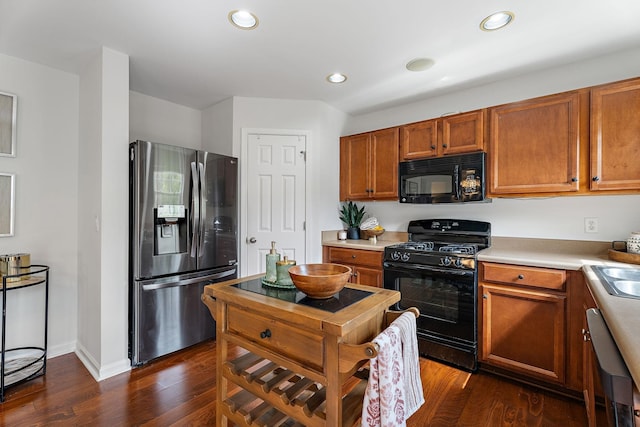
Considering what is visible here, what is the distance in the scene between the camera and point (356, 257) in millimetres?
3051

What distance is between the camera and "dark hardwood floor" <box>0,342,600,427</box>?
1780 millimetres

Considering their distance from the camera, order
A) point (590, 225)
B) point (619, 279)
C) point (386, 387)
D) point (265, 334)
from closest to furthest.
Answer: point (386, 387), point (265, 334), point (619, 279), point (590, 225)

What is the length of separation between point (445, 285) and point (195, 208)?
7.18 feet

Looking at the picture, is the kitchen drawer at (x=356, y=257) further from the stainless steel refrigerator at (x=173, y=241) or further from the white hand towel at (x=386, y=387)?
the white hand towel at (x=386, y=387)

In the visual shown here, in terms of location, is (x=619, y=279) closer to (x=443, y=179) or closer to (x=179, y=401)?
(x=443, y=179)

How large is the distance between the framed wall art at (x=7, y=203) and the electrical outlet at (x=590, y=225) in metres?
4.48

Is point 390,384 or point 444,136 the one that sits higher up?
point 444,136

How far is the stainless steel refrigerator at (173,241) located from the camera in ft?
7.71

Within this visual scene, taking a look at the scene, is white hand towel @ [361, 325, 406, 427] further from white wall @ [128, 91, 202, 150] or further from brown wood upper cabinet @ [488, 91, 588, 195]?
white wall @ [128, 91, 202, 150]

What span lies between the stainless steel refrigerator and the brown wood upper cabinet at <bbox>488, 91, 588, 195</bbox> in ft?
7.85

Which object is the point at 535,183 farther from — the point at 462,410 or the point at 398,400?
the point at 398,400

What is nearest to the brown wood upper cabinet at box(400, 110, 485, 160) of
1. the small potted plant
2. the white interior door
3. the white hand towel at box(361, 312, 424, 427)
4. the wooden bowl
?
the small potted plant

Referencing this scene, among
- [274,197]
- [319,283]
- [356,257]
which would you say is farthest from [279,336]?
[274,197]

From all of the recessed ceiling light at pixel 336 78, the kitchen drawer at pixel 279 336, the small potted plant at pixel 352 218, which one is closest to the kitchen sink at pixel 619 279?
the kitchen drawer at pixel 279 336
